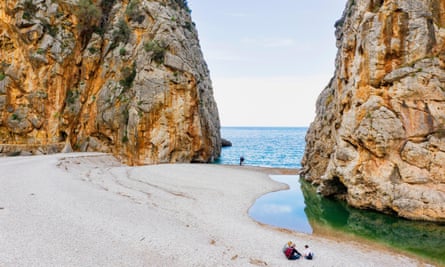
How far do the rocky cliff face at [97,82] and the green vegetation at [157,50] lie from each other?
12cm

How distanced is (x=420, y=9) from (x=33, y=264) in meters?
21.8

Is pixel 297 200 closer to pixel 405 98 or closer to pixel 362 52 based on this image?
pixel 405 98

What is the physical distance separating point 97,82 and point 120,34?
23.3ft

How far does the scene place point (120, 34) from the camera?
36000mm

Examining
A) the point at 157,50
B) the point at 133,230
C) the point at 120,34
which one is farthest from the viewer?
the point at 120,34

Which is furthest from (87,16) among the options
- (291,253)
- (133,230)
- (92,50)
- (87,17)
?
(291,253)

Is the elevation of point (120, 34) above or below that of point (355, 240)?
above

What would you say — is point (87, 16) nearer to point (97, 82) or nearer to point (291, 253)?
point (97, 82)

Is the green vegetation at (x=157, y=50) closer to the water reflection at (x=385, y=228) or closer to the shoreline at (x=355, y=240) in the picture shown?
the water reflection at (x=385, y=228)

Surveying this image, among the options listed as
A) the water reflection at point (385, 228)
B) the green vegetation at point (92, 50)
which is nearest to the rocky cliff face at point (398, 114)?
the water reflection at point (385, 228)

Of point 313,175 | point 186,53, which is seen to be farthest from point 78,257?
point 186,53

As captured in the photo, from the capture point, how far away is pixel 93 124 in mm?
34812

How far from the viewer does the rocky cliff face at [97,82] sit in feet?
105

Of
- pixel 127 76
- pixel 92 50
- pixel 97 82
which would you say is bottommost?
pixel 97 82
